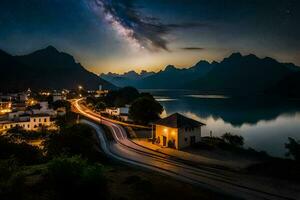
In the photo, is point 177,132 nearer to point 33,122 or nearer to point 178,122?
point 178,122

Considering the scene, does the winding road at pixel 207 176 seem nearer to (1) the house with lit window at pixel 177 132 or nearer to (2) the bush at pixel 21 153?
(1) the house with lit window at pixel 177 132

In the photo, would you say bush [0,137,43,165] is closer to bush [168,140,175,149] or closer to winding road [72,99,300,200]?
winding road [72,99,300,200]

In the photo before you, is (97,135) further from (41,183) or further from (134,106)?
(41,183)

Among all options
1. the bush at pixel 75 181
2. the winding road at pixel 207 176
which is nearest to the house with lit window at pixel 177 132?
the winding road at pixel 207 176

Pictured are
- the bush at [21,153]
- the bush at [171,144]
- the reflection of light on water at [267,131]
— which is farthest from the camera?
the reflection of light on water at [267,131]

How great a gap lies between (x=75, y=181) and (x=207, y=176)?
49.5 ft

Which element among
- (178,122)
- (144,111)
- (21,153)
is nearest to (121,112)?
(144,111)

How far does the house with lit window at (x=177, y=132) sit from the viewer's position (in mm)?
38656

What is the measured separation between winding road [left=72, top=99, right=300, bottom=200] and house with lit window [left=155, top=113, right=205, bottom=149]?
13.9ft

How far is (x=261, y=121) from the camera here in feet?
328

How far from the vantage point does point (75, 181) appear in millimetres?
13055

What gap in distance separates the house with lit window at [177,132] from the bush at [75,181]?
84.8ft

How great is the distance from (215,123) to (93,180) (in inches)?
3520

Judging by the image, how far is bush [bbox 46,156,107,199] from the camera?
1286 centimetres
